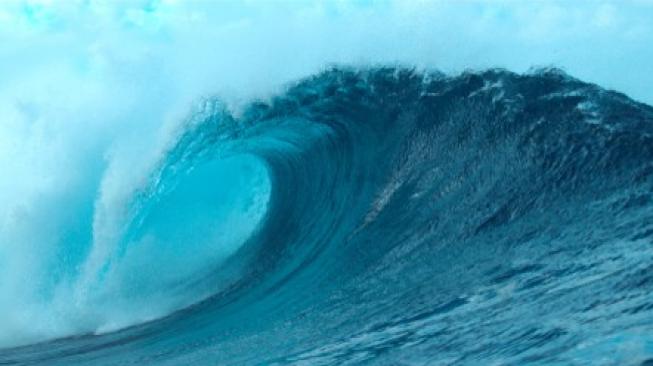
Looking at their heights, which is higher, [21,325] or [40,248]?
[40,248]

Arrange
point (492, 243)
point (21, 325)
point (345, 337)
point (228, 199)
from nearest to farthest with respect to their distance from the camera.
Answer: point (345, 337)
point (492, 243)
point (21, 325)
point (228, 199)

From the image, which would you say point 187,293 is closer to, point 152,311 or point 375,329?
point 152,311

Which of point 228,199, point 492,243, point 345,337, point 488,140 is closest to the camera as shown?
point 345,337

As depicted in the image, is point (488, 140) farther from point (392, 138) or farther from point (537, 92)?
point (392, 138)

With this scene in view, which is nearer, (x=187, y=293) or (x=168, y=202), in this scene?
(x=187, y=293)

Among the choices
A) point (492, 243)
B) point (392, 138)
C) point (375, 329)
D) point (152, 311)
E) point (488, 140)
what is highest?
point (392, 138)

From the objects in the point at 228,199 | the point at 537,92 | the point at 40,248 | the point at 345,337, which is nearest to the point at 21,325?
the point at 40,248
